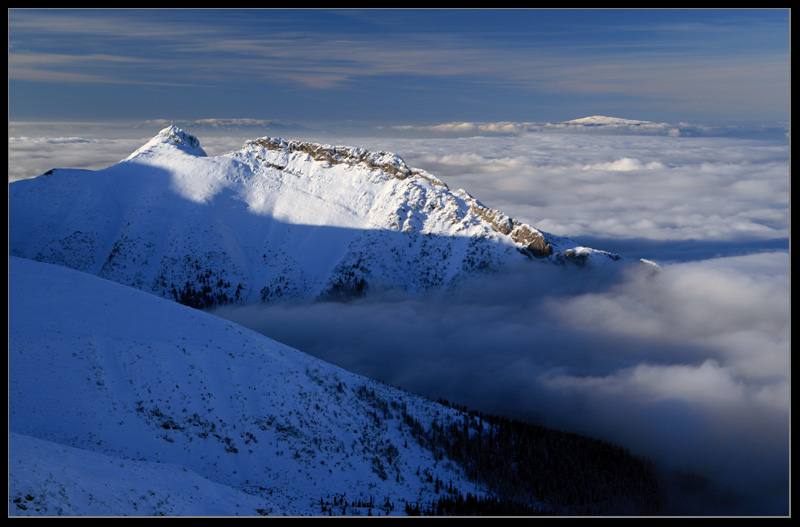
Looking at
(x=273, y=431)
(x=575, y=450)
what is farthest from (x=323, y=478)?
(x=575, y=450)

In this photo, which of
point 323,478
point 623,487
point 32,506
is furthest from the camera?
point 623,487

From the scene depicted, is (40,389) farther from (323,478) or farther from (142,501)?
(323,478)

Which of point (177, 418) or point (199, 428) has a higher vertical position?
point (177, 418)

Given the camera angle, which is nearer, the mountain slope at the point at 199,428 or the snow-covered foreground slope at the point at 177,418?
the mountain slope at the point at 199,428

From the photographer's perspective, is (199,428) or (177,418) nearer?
(177,418)
